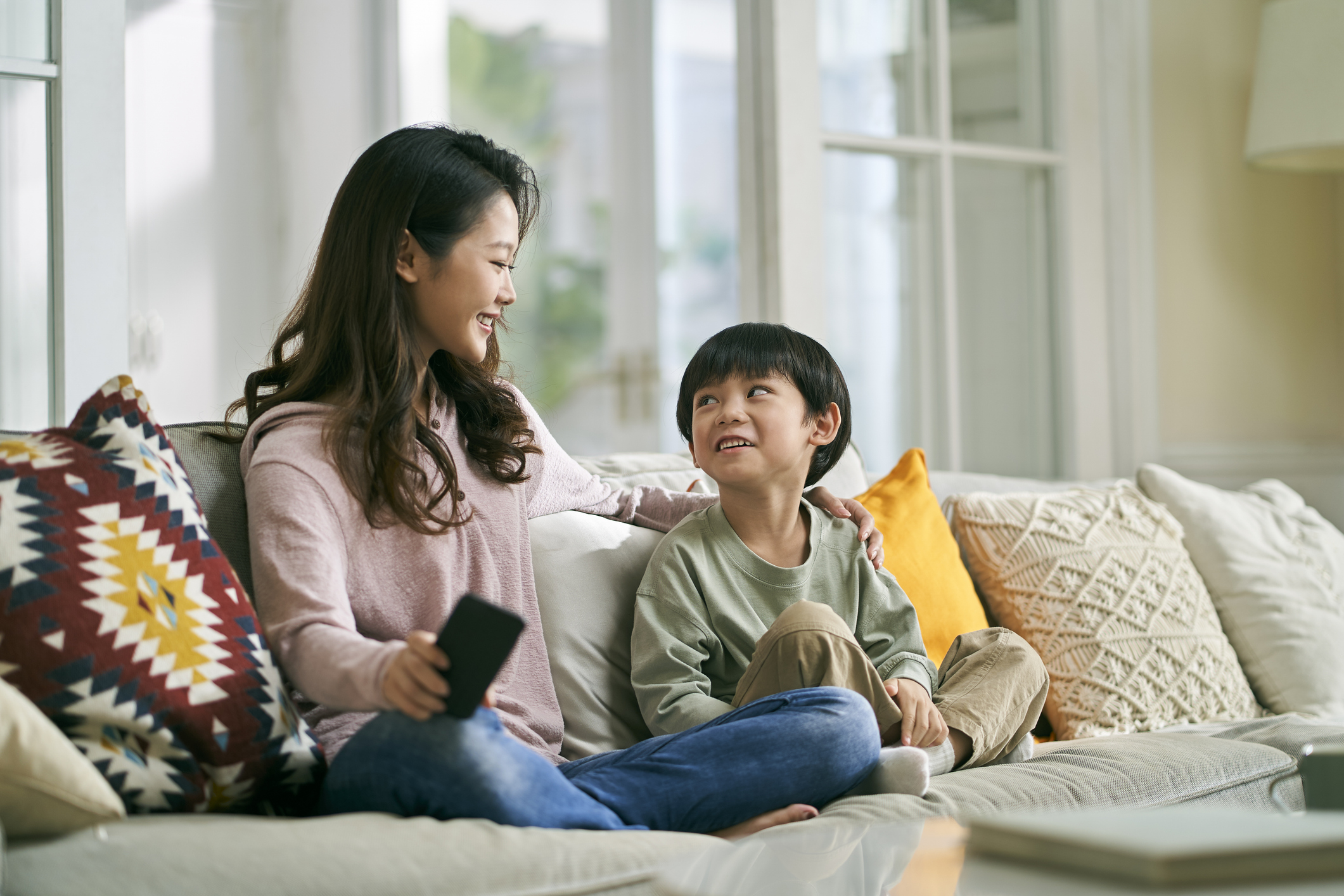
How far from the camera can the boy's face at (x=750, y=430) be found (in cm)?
149

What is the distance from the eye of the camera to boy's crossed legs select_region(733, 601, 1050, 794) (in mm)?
1262

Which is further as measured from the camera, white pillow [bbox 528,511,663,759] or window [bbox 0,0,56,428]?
window [bbox 0,0,56,428]

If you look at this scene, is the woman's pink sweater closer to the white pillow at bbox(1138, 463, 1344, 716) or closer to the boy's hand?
the boy's hand

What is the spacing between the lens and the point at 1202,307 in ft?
9.23

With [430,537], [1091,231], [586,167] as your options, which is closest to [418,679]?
[430,537]

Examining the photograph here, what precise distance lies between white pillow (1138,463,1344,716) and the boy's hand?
76cm

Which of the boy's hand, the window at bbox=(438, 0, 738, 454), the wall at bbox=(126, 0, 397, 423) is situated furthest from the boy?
the window at bbox=(438, 0, 738, 454)

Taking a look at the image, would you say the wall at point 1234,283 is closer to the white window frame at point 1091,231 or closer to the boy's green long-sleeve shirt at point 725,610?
the white window frame at point 1091,231

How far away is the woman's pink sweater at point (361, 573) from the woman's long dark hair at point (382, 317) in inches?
1.4

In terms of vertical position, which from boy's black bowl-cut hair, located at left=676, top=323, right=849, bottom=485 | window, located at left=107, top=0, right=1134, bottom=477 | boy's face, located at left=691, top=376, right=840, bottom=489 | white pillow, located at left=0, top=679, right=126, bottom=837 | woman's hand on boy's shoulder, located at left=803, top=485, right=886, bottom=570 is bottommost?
white pillow, located at left=0, top=679, right=126, bottom=837

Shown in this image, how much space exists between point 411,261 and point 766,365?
46cm

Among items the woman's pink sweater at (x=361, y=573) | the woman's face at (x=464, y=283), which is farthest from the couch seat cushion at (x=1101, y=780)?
the woman's face at (x=464, y=283)

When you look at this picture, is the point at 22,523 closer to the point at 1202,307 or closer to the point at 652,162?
the point at 1202,307

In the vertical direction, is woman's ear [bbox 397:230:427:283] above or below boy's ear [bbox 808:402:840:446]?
above
